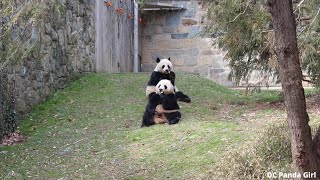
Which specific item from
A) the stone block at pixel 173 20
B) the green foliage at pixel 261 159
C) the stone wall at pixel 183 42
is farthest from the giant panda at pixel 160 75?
the stone block at pixel 173 20

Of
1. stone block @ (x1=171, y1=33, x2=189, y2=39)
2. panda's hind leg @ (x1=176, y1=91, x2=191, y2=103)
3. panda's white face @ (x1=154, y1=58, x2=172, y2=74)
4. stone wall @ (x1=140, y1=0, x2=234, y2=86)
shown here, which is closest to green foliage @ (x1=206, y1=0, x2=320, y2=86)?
panda's hind leg @ (x1=176, y1=91, x2=191, y2=103)

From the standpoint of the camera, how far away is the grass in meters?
5.62

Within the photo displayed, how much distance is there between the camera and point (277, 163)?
470cm

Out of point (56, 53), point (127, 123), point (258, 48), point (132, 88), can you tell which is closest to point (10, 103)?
point (127, 123)

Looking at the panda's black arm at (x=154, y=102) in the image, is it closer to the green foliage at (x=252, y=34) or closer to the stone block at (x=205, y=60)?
the green foliage at (x=252, y=34)

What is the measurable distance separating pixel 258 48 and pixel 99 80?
373cm

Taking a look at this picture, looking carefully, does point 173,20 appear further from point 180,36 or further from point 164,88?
point 164,88

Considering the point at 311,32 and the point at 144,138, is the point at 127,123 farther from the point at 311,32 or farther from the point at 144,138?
the point at 311,32

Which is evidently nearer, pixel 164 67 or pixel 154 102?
pixel 154 102

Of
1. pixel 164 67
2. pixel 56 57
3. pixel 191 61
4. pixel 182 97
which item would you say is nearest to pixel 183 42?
pixel 191 61

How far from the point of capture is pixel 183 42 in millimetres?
15523

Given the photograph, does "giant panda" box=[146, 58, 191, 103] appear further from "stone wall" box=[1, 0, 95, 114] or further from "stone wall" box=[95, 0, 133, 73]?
"stone wall" box=[95, 0, 133, 73]

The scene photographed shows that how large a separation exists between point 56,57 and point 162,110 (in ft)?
10.8

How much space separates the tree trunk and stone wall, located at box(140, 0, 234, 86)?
10996 mm
